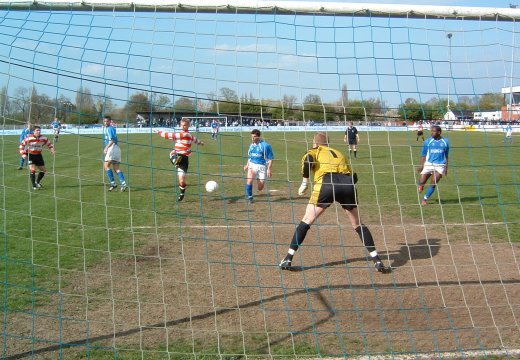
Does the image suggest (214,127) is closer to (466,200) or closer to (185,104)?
(185,104)

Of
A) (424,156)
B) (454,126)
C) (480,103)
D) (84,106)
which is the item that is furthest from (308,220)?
(424,156)

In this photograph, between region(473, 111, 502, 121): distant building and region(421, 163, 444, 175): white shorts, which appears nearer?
region(473, 111, 502, 121): distant building

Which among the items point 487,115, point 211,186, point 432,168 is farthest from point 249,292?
point 432,168

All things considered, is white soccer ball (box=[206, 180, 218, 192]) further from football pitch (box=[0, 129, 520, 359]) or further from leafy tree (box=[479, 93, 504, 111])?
leafy tree (box=[479, 93, 504, 111])

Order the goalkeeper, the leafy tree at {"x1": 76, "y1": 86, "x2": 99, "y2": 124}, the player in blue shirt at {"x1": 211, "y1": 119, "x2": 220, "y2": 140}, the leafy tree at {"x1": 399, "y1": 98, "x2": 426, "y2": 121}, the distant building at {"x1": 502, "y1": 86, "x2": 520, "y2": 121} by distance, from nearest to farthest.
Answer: the leafy tree at {"x1": 76, "y1": 86, "x2": 99, "y2": 124} → the leafy tree at {"x1": 399, "y1": 98, "x2": 426, "y2": 121} → the distant building at {"x1": 502, "y1": 86, "x2": 520, "y2": 121} → the player in blue shirt at {"x1": 211, "y1": 119, "x2": 220, "y2": 140} → the goalkeeper

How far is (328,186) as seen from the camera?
637 cm

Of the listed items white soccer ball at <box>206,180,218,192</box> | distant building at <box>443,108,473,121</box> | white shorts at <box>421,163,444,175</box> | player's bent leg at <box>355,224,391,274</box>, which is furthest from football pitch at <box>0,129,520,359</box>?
white soccer ball at <box>206,180,218,192</box>

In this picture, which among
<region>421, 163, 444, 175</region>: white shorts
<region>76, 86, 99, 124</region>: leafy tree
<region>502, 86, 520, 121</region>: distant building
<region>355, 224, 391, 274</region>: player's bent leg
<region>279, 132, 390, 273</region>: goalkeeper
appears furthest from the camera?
<region>421, 163, 444, 175</region>: white shorts

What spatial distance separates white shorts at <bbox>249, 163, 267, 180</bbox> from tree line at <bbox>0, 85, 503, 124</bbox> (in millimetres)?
7159

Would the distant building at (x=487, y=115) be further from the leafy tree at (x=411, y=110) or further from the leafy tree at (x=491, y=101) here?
the leafy tree at (x=411, y=110)

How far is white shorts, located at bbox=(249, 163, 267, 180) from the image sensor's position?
12.3 metres

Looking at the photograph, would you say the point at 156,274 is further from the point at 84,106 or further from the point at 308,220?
the point at 84,106

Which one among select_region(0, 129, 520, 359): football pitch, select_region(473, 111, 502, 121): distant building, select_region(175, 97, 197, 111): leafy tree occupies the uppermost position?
select_region(175, 97, 197, 111): leafy tree

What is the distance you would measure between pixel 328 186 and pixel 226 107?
2.18 metres
